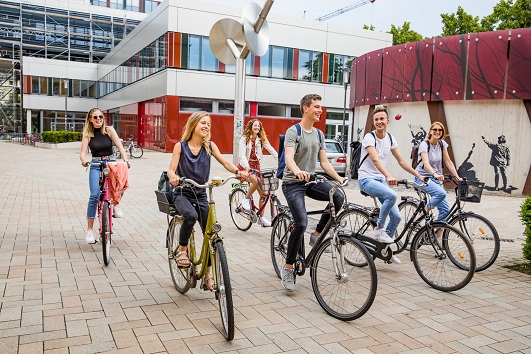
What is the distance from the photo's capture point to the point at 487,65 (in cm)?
1403

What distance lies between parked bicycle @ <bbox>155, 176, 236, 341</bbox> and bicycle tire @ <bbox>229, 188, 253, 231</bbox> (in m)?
3.02

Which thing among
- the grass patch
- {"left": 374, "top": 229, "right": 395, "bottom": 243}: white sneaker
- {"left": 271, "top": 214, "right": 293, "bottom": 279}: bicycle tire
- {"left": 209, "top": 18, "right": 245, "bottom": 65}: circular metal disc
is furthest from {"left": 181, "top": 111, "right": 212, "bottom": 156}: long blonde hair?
{"left": 209, "top": 18, "right": 245, "bottom": 65}: circular metal disc

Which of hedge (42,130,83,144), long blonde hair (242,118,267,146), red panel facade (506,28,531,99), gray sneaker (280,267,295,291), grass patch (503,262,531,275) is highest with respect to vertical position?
red panel facade (506,28,531,99)

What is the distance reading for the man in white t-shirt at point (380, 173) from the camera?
543 centimetres

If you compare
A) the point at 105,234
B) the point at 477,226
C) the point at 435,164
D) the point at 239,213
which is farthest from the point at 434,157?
the point at 105,234

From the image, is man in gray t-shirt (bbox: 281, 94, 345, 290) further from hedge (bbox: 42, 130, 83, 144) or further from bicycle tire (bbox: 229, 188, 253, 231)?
hedge (bbox: 42, 130, 83, 144)

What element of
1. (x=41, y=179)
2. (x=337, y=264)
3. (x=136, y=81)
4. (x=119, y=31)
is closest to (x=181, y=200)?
(x=337, y=264)

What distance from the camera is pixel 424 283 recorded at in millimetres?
5488

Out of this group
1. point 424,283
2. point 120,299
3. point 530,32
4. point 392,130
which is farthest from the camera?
point 392,130

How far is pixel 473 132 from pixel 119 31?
2170 inches

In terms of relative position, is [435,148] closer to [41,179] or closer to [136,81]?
[41,179]

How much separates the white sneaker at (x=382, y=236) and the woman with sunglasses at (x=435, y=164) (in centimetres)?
116

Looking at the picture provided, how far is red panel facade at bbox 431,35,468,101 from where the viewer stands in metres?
14.6

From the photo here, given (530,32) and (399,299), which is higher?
(530,32)
